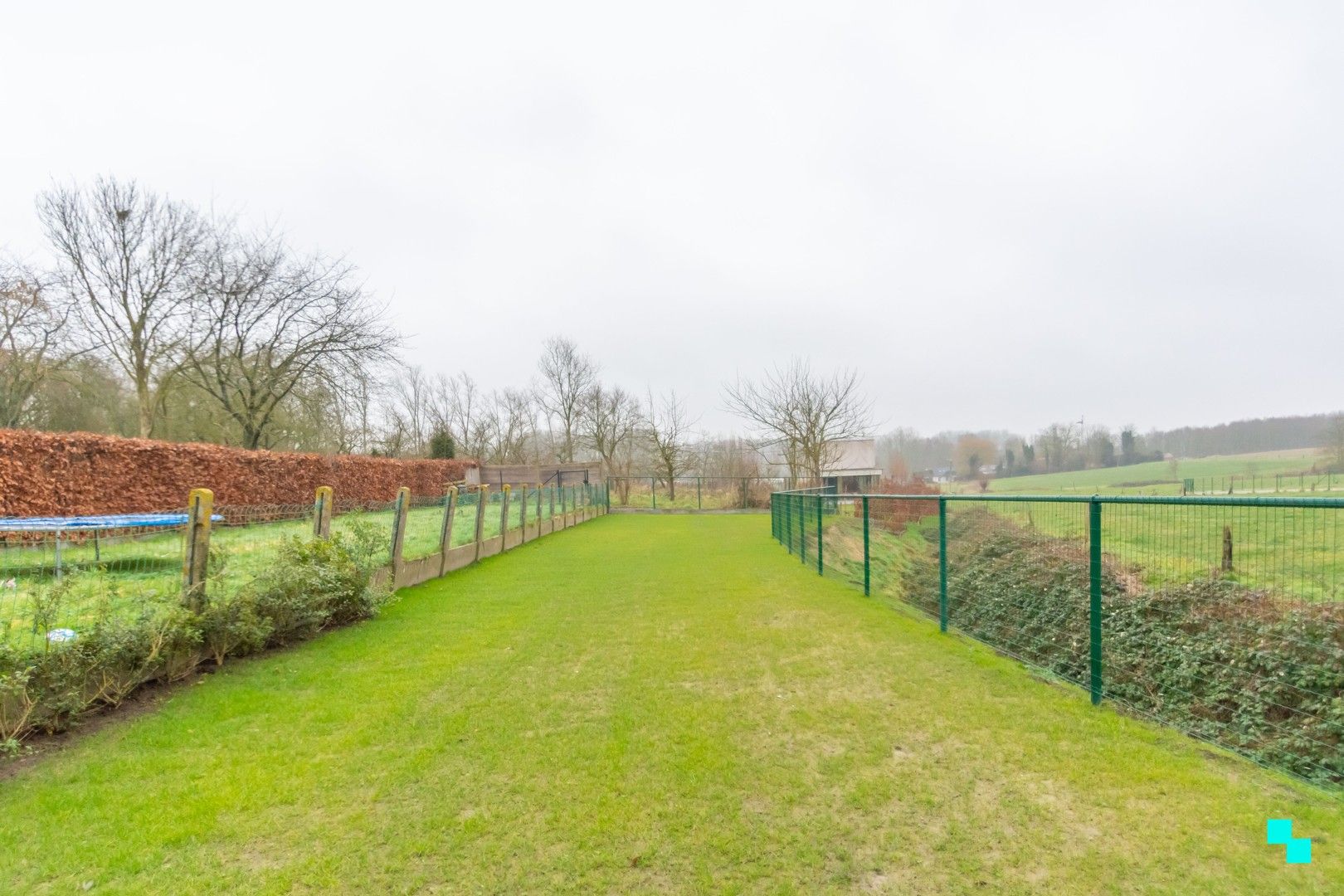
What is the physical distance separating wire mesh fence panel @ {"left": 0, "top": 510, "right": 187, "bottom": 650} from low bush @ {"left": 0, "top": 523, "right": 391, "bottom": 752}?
2 centimetres

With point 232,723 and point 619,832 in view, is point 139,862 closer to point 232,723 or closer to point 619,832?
point 232,723

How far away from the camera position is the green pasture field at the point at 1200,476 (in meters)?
14.9

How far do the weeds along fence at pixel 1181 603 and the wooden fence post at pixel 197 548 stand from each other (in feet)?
19.8

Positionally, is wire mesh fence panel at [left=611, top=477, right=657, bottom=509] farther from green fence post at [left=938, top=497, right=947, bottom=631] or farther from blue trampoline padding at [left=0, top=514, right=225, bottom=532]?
green fence post at [left=938, top=497, right=947, bottom=631]

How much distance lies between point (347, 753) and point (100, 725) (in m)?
1.65

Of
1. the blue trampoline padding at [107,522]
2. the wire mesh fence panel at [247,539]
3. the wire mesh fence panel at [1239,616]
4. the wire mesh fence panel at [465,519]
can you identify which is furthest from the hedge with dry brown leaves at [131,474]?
the wire mesh fence panel at [1239,616]

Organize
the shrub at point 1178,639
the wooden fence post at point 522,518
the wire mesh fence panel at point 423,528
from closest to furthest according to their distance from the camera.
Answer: the shrub at point 1178,639, the wire mesh fence panel at point 423,528, the wooden fence post at point 522,518

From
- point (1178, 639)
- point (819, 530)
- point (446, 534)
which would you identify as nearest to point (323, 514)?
point (446, 534)

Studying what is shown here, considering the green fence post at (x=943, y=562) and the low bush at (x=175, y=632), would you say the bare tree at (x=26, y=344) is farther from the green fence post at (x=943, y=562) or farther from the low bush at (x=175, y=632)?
the green fence post at (x=943, y=562)

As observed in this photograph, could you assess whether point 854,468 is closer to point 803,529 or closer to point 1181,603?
point 803,529

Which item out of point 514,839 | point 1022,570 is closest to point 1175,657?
point 1022,570

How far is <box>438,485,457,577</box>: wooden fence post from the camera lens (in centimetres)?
888

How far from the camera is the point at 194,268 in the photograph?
17016 mm

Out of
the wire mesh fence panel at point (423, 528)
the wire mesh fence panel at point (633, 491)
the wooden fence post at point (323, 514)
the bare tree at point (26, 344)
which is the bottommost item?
the wire mesh fence panel at point (633, 491)
